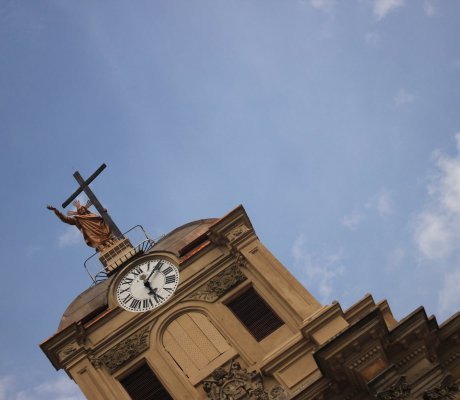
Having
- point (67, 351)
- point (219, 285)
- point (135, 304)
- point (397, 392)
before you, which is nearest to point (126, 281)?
point (135, 304)

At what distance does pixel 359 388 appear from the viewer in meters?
21.2

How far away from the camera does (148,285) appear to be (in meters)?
26.2

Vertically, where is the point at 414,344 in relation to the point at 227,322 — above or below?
below

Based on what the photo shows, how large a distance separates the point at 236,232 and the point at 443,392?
903 cm

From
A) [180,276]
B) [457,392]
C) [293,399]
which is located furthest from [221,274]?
[457,392]

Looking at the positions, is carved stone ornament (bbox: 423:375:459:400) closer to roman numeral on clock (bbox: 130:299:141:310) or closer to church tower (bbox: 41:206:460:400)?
church tower (bbox: 41:206:460:400)

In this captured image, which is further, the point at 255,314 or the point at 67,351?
the point at 67,351

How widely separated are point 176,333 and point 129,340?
Result: 1545 millimetres

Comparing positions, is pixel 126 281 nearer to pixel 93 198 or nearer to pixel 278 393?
pixel 93 198

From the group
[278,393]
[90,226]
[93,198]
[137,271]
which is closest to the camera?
[278,393]

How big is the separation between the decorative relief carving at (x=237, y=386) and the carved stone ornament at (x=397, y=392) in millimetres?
3209

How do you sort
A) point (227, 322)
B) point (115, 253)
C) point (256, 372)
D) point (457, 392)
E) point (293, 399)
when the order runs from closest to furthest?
1. point (457, 392)
2. point (293, 399)
3. point (256, 372)
4. point (227, 322)
5. point (115, 253)

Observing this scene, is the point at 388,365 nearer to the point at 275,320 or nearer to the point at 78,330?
→ the point at 275,320

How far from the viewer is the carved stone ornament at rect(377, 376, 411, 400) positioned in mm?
19938
